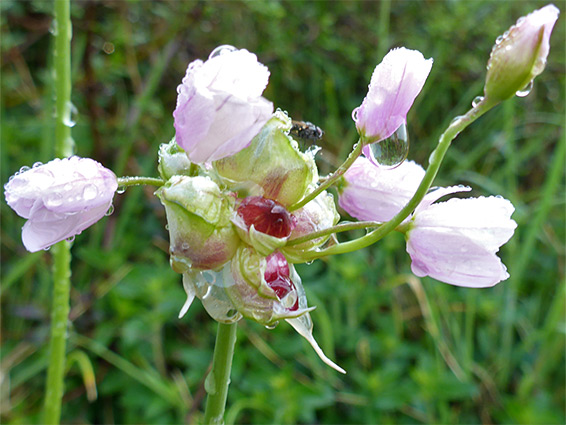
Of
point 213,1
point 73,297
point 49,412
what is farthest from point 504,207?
point 213,1

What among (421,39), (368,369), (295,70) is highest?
(421,39)

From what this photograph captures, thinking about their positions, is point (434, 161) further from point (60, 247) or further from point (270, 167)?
point (60, 247)

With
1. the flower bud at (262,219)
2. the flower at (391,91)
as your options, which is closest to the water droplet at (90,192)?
the flower bud at (262,219)

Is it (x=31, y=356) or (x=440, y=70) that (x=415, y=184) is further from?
(x=440, y=70)

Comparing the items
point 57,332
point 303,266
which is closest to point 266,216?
point 57,332

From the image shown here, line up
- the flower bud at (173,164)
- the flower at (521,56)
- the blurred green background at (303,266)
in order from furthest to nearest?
the blurred green background at (303,266) < the flower bud at (173,164) < the flower at (521,56)

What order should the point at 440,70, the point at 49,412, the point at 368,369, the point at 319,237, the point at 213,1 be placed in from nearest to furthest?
the point at 319,237
the point at 49,412
the point at 368,369
the point at 213,1
the point at 440,70

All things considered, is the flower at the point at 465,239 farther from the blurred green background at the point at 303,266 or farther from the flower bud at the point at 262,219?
the blurred green background at the point at 303,266
